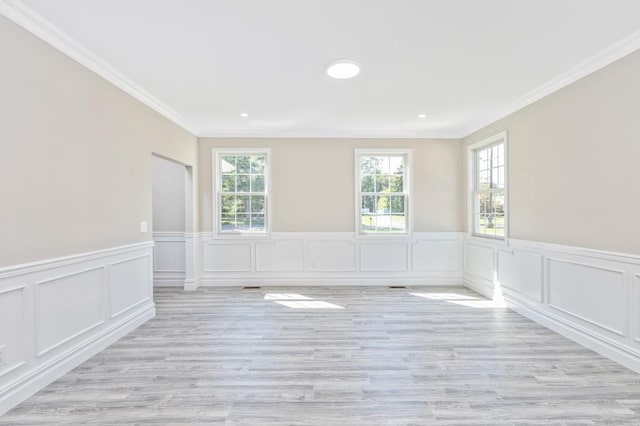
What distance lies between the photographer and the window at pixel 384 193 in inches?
208

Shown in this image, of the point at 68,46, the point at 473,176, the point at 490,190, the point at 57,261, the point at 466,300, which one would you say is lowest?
the point at 466,300

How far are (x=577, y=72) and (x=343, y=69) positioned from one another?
212cm

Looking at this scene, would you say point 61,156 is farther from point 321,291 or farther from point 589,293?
point 589,293

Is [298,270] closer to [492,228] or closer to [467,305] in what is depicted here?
[467,305]

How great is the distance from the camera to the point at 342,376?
2.34m

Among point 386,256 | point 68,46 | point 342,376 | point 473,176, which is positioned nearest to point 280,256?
point 386,256

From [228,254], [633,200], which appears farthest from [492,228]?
[228,254]

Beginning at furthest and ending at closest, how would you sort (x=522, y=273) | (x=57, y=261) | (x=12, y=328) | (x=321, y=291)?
(x=321, y=291), (x=522, y=273), (x=57, y=261), (x=12, y=328)

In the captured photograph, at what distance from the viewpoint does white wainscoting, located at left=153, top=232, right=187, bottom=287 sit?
5.15 m

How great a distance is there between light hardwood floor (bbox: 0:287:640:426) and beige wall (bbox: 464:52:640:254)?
1074mm

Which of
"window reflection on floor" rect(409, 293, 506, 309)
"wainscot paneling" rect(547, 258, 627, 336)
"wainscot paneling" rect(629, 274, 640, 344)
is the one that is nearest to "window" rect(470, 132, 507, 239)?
Result: "window reflection on floor" rect(409, 293, 506, 309)

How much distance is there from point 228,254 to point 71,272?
277 centimetres

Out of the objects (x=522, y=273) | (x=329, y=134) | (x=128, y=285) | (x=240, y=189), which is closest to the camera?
(x=128, y=285)

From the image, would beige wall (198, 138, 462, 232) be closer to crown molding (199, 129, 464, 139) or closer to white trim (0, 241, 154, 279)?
crown molding (199, 129, 464, 139)
